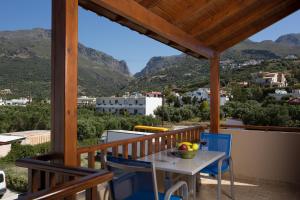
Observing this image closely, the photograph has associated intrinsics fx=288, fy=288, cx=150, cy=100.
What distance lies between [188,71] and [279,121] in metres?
15.7

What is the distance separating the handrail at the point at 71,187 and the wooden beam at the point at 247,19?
3.05 m

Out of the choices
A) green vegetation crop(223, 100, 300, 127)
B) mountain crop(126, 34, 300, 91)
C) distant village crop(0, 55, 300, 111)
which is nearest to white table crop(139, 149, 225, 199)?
green vegetation crop(223, 100, 300, 127)

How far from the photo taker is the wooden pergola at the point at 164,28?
1.86 metres

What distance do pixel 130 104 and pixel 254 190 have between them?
34.8 m

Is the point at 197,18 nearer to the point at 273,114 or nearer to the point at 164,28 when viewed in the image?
the point at 164,28

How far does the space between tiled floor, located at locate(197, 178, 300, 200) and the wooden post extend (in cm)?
90

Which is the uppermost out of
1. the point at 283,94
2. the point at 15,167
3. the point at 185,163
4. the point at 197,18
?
the point at 197,18

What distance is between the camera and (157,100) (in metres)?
35.0

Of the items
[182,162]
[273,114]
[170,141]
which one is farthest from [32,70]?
[182,162]

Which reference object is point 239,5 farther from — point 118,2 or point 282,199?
point 282,199

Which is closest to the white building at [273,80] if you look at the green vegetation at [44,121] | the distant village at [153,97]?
the distant village at [153,97]

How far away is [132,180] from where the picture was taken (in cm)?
196

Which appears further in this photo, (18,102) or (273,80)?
(18,102)

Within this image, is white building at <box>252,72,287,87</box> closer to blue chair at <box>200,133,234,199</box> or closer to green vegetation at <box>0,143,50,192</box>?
blue chair at <box>200,133,234,199</box>
